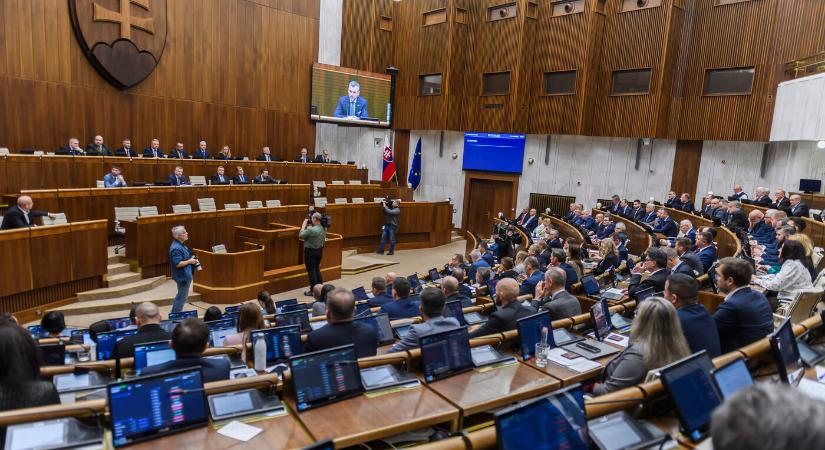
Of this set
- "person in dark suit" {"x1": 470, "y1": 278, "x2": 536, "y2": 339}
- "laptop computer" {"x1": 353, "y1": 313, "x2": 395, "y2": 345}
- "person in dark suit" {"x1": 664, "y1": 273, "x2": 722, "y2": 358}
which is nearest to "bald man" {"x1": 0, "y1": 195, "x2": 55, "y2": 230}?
"laptop computer" {"x1": 353, "y1": 313, "x2": 395, "y2": 345}

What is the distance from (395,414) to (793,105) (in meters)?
11.1

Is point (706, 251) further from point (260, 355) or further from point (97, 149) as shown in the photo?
point (97, 149)

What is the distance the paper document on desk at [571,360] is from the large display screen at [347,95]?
12.4 meters

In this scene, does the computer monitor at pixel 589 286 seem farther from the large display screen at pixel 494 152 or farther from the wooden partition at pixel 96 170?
the large display screen at pixel 494 152

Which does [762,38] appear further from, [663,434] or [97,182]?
[97,182]

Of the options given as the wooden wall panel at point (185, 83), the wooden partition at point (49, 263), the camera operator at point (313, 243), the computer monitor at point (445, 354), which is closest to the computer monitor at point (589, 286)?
the computer monitor at point (445, 354)

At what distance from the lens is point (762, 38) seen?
36.6 ft

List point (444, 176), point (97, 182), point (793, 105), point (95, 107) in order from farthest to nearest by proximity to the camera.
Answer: point (444, 176), point (95, 107), point (793, 105), point (97, 182)

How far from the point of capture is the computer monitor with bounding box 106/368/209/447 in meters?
2.12

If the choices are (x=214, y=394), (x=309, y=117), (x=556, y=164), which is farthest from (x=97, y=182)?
(x=556, y=164)

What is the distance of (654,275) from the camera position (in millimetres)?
4996

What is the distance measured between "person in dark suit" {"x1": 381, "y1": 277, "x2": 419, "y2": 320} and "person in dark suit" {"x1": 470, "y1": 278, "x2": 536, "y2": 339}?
4.18ft

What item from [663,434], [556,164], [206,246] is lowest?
[206,246]

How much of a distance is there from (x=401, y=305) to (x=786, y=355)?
2.93 meters
